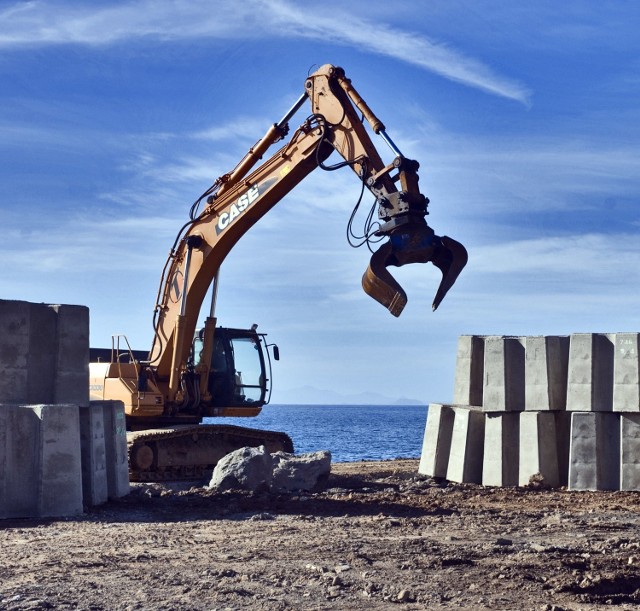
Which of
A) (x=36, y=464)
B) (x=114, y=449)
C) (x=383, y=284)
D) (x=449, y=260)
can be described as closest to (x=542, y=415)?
(x=449, y=260)

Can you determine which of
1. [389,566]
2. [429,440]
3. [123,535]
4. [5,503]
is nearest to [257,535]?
[123,535]

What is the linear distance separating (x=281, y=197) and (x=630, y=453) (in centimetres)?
650

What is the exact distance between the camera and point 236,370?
59.7 feet

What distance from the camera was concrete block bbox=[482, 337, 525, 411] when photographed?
14688mm

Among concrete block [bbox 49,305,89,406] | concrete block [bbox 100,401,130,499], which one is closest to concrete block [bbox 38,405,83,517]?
concrete block [bbox 49,305,89,406]

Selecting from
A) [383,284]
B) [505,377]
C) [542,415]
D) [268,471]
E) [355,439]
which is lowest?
[355,439]

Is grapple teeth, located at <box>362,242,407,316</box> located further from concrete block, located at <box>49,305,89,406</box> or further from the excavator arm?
concrete block, located at <box>49,305,89,406</box>

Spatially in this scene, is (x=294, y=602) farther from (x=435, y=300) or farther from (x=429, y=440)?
(x=429, y=440)

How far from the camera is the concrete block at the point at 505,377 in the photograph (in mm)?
14688

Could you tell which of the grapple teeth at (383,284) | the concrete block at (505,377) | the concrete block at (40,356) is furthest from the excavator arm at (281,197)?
the concrete block at (40,356)

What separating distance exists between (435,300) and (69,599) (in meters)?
7.38

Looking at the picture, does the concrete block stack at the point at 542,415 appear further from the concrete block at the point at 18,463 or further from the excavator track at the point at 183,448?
the concrete block at the point at 18,463

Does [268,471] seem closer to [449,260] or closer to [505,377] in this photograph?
[505,377]

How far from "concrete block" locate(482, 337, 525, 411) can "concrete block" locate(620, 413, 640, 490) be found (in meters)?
1.58
